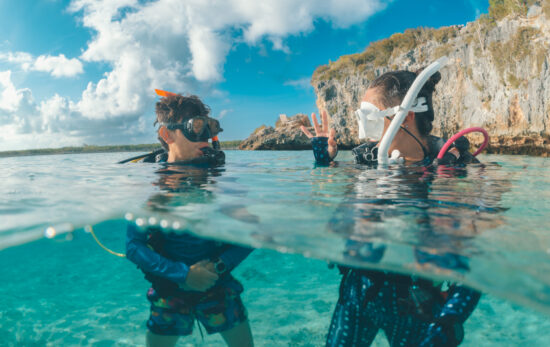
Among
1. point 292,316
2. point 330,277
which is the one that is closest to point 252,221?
point 292,316

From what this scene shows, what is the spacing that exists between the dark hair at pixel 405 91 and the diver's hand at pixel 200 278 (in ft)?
9.11

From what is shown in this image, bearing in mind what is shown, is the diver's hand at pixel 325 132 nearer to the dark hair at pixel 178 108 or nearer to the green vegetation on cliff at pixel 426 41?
the dark hair at pixel 178 108

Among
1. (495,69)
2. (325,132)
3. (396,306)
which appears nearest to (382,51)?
(495,69)

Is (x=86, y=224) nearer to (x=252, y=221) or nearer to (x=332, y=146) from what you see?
(x=252, y=221)

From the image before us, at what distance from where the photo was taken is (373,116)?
363cm

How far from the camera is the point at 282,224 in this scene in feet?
8.26

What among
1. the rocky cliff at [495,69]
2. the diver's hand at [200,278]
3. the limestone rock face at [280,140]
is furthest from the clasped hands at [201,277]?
the limestone rock face at [280,140]

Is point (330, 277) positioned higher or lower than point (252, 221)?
lower

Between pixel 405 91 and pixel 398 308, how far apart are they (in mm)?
2575

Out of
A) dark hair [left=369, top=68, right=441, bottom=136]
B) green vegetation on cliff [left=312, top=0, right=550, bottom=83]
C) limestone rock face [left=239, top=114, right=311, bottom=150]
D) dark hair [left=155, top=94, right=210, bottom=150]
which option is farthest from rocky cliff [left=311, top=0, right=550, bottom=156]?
dark hair [left=155, top=94, right=210, bottom=150]

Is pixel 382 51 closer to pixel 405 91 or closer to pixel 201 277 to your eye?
pixel 405 91

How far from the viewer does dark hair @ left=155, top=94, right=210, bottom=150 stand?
4809 millimetres

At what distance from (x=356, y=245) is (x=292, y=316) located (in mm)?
3919

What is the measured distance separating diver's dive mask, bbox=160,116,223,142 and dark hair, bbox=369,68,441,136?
2579mm
